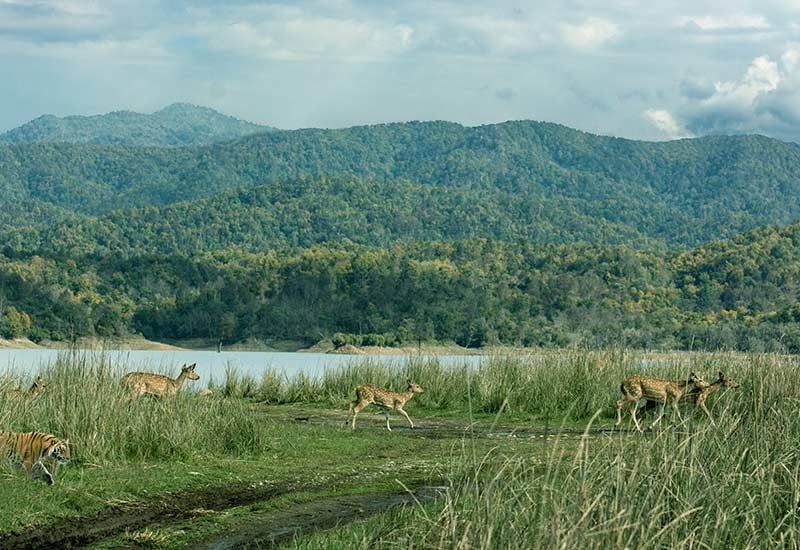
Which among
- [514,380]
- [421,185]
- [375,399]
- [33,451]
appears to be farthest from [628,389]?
[421,185]

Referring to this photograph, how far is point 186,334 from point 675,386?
53714 mm

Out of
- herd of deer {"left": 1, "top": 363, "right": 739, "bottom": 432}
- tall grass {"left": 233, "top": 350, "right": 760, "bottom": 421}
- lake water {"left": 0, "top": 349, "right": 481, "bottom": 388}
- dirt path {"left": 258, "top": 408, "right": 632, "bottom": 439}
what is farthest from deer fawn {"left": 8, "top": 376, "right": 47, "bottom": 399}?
tall grass {"left": 233, "top": 350, "right": 760, "bottom": 421}

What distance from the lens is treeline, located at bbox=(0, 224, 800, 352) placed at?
2440 inches

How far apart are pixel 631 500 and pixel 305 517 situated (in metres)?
4.06

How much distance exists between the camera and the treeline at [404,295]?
6197cm

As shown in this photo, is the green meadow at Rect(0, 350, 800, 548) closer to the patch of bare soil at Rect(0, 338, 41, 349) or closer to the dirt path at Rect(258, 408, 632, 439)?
the dirt path at Rect(258, 408, 632, 439)

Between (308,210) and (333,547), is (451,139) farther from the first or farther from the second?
(333,547)

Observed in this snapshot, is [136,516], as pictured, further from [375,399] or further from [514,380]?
[514,380]

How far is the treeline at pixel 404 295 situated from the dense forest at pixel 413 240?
16 centimetres

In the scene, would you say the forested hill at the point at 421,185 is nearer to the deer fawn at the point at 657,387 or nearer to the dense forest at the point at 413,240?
the dense forest at the point at 413,240

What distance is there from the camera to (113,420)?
10.8 m

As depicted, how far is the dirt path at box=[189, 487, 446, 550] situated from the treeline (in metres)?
48.6

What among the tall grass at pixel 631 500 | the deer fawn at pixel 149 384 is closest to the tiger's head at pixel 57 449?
the tall grass at pixel 631 500

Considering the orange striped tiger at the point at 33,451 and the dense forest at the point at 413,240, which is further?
the dense forest at the point at 413,240
